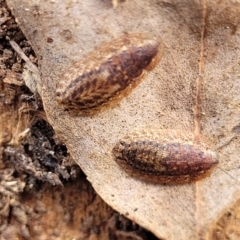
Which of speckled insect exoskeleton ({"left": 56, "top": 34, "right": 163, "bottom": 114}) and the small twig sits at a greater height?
speckled insect exoskeleton ({"left": 56, "top": 34, "right": 163, "bottom": 114})

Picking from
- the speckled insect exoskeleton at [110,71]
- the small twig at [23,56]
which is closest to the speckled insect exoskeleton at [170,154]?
the speckled insect exoskeleton at [110,71]

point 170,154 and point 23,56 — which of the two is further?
point 23,56

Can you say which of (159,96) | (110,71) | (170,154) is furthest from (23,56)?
(170,154)

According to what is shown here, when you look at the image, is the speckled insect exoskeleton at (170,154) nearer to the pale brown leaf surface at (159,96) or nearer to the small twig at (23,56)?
the pale brown leaf surface at (159,96)

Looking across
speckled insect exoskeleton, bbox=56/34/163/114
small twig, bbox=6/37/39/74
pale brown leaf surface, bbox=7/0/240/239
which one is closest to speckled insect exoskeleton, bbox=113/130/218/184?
pale brown leaf surface, bbox=7/0/240/239

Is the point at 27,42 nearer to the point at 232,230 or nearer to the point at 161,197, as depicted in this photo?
the point at 161,197

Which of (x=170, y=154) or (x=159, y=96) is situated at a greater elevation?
(x=159, y=96)

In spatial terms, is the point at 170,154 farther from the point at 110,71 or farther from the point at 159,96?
the point at 110,71

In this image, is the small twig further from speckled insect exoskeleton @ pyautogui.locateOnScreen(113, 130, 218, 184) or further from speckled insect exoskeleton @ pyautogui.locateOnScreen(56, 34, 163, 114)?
speckled insect exoskeleton @ pyautogui.locateOnScreen(113, 130, 218, 184)
